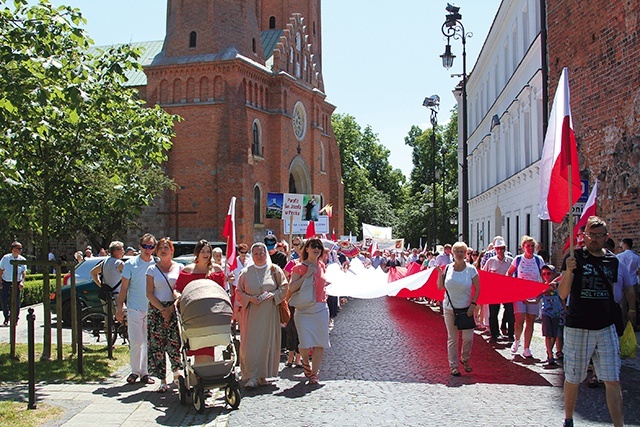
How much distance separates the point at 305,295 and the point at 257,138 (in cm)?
3765

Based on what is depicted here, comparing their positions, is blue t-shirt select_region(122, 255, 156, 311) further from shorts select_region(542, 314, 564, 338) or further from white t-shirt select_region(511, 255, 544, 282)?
white t-shirt select_region(511, 255, 544, 282)

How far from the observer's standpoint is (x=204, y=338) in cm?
814

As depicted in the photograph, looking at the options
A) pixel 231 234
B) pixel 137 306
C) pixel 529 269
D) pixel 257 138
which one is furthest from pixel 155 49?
pixel 137 306

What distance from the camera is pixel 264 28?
193 ft

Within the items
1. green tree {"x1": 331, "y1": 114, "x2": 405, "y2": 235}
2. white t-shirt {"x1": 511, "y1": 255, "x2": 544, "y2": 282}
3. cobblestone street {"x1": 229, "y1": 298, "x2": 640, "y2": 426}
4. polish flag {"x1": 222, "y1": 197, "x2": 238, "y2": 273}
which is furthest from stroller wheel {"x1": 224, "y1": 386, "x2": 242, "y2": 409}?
green tree {"x1": 331, "y1": 114, "x2": 405, "y2": 235}

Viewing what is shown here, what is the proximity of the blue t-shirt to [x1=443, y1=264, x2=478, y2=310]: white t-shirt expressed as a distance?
13.4 feet

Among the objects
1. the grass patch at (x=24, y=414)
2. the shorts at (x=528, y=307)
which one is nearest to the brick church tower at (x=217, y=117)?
the shorts at (x=528, y=307)

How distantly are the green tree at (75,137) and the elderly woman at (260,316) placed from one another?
8.85ft

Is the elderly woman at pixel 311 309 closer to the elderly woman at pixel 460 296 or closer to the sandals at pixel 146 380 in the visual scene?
the elderly woman at pixel 460 296

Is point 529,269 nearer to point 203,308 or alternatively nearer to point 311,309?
point 311,309

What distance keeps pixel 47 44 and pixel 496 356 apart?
8.06m

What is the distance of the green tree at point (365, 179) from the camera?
278 ft

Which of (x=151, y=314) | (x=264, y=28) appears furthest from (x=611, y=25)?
(x=264, y=28)

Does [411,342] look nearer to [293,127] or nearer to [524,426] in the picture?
[524,426]
